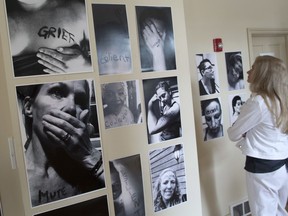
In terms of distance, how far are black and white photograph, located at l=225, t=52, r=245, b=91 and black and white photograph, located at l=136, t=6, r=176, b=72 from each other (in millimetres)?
1253

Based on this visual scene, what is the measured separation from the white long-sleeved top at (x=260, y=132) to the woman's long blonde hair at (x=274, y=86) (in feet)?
0.12

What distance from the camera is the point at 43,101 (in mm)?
1460

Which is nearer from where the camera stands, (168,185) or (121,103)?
(121,103)

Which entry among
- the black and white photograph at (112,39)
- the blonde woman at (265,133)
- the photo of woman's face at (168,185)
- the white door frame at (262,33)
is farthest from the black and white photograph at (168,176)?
the white door frame at (262,33)

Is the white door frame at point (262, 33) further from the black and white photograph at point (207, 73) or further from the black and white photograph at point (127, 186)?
the black and white photograph at point (127, 186)

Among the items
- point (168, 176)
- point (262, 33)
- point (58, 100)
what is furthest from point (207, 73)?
point (58, 100)

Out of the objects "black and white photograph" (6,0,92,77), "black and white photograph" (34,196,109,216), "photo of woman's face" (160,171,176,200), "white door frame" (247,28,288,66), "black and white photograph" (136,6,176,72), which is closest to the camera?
"black and white photograph" (6,0,92,77)

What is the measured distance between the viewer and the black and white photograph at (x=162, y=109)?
180 centimetres

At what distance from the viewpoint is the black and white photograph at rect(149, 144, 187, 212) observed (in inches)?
72.2

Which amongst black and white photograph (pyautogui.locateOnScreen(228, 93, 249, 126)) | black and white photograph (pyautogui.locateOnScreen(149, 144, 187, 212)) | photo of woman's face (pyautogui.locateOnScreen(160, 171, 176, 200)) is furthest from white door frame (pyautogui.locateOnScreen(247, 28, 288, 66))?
photo of woman's face (pyautogui.locateOnScreen(160, 171, 176, 200))

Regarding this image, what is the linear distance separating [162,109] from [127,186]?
0.51 meters

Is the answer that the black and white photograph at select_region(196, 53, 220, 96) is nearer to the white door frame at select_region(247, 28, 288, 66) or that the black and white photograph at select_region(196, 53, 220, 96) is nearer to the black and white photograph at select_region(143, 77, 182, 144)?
the white door frame at select_region(247, 28, 288, 66)

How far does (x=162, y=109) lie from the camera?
6.06 ft

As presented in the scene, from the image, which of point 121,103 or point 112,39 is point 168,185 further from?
point 112,39
